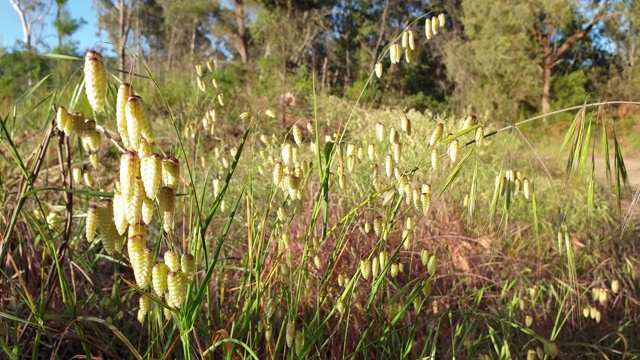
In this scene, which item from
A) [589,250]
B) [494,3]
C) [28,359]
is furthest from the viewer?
[494,3]

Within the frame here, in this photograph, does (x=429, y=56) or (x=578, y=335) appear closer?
(x=578, y=335)

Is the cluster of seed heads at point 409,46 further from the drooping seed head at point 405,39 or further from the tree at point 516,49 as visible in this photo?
the tree at point 516,49

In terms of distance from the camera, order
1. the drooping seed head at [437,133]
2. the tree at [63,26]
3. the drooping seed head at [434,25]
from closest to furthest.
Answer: the drooping seed head at [437,133]
the drooping seed head at [434,25]
the tree at [63,26]

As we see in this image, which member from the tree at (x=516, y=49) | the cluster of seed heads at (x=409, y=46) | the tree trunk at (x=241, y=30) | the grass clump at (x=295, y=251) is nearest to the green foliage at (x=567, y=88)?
the tree at (x=516, y=49)

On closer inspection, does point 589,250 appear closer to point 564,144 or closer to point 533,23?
point 564,144

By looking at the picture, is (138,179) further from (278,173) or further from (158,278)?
(278,173)

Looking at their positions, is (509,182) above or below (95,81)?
below

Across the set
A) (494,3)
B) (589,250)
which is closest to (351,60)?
(494,3)

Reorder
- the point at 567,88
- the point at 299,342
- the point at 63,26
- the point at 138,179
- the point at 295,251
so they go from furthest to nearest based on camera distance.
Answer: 1. the point at 567,88
2. the point at 63,26
3. the point at 295,251
4. the point at 299,342
5. the point at 138,179

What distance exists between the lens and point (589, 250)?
259cm

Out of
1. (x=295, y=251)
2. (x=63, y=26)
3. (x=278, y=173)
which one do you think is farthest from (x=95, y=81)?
(x=63, y=26)

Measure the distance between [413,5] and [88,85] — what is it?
20.8 m

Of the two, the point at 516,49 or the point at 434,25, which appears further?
the point at 516,49

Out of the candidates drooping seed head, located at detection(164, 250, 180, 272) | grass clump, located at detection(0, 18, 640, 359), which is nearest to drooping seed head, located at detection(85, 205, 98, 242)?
grass clump, located at detection(0, 18, 640, 359)
